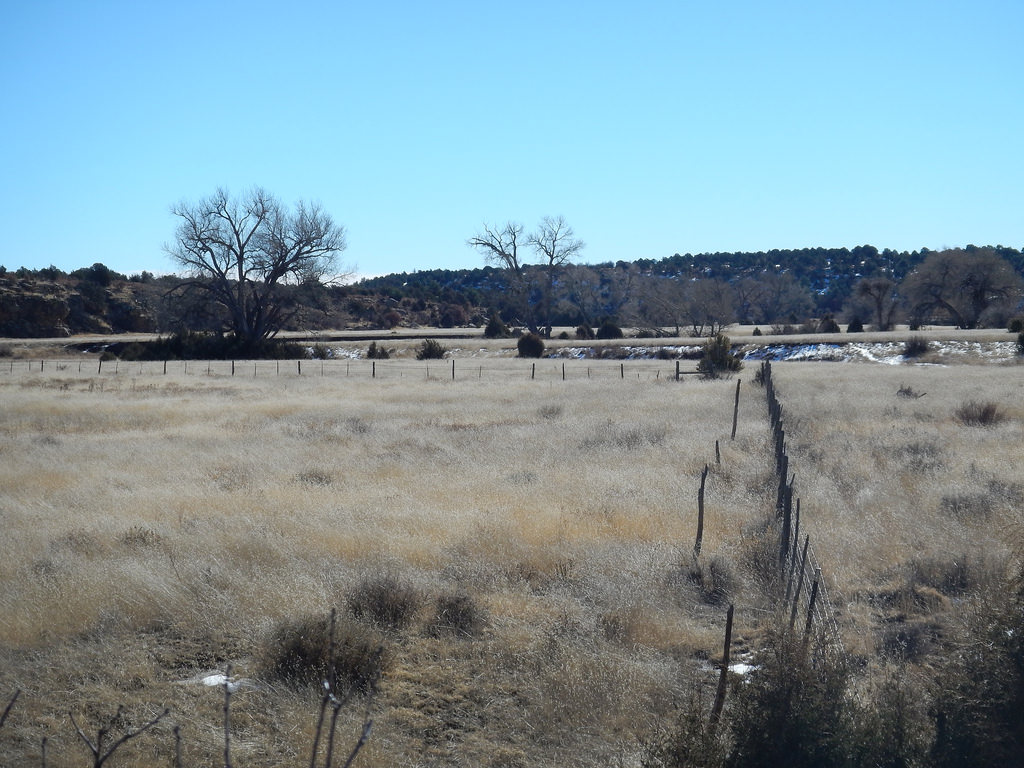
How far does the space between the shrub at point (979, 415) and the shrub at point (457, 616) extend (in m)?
14.4

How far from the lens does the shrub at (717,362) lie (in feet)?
111

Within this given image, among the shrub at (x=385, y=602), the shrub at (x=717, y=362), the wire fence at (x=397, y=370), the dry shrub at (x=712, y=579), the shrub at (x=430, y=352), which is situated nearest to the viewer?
the shrub at (x=385, y=602)

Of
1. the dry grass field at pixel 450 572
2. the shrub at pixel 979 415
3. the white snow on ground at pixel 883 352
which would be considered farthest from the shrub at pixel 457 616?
the white snow on ground at pixel 883 352

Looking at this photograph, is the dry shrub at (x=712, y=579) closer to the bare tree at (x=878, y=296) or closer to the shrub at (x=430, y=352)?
the shrub at (x=430, y=352)

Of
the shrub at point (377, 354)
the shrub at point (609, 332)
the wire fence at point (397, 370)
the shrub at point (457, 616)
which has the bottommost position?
the shrub at point (457, 616)

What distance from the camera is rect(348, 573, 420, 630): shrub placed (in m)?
6.62

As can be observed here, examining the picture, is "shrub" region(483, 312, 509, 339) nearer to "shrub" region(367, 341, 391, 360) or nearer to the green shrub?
"shrub" region(367, 341, 391, 360)

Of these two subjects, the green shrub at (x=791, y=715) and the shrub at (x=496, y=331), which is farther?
the shrub at (x=496, y=331)

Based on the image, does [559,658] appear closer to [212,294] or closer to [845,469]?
[845,469]

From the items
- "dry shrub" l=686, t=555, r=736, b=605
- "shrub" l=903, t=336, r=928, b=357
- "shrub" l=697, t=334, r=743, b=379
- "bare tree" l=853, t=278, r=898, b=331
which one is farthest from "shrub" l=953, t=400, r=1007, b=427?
"bare tree" l=853, t=278, r=898, b=331

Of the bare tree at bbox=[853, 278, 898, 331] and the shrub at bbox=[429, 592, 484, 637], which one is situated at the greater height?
the bare tree at bbox=[853, 278, 898, 331]

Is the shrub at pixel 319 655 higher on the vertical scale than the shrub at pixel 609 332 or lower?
lower

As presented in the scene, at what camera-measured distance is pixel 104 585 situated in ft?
23.2

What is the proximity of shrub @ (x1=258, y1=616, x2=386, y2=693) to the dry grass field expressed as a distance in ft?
0.08
